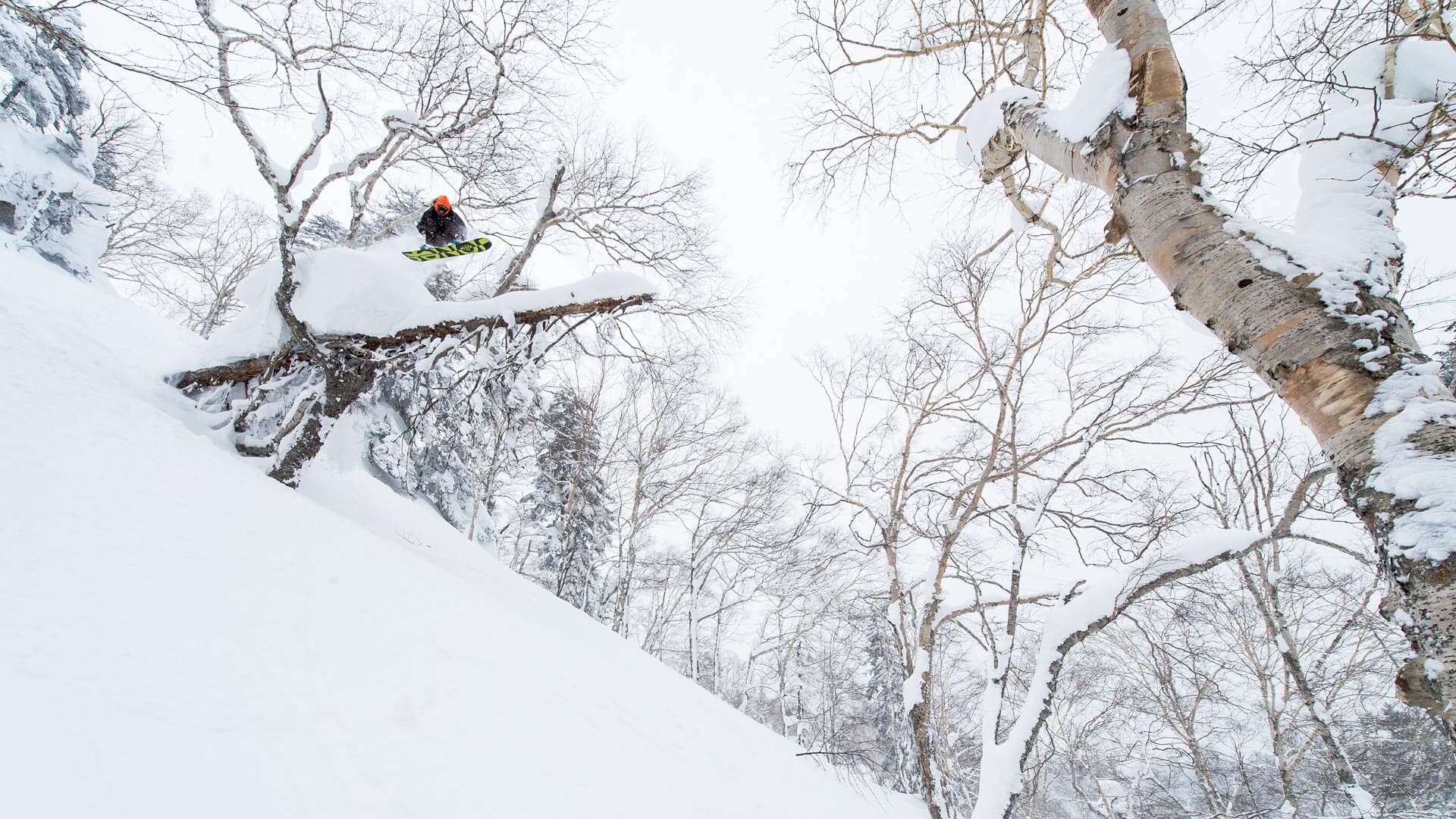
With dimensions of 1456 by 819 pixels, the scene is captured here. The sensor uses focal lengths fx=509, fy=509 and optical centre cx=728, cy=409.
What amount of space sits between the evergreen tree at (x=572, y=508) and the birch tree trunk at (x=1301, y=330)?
10.0 m

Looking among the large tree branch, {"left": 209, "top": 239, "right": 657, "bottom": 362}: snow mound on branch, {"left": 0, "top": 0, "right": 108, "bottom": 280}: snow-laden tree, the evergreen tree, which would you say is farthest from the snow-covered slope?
{"left": 0, "top": 0, "right": 108, "bottom": 280}: snow-laden tree

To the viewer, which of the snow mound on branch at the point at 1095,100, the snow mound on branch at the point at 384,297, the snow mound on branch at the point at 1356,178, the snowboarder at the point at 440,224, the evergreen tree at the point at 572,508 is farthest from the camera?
the evergreen tree at the point at 572,508

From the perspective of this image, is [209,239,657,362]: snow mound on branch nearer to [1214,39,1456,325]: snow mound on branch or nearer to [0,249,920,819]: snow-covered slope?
[0,249,920,819]: snow-covered slope

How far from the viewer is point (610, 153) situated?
6.50 meters

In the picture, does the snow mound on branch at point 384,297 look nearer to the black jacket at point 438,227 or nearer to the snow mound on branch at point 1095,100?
the black jacket at point 438,227

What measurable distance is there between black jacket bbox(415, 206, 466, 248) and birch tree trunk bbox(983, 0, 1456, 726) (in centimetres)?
503

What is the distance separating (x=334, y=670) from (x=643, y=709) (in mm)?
2050

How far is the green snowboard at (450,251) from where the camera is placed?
4.88m

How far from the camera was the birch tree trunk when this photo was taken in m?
0.99

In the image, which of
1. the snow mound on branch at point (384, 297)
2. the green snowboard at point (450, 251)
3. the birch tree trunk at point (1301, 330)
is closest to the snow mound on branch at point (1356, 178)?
the birch tree trunk at point (1301, 330)

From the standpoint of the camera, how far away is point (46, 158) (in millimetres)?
11180

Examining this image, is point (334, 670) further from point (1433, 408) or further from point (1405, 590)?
point (1433, 408)

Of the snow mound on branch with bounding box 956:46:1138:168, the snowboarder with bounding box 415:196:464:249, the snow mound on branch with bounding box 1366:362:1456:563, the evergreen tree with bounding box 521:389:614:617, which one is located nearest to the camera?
the snow mound on branch with bounding box 1366:362:1456:563

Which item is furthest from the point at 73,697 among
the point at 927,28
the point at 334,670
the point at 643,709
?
the point at 927,28
